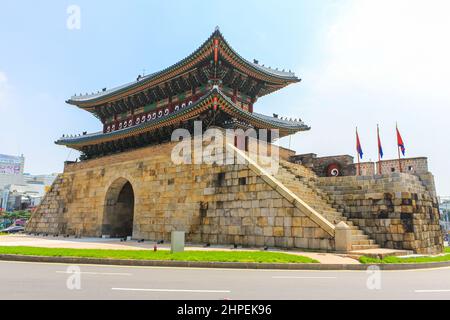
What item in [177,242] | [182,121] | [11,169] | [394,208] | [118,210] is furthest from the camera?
[11,169]

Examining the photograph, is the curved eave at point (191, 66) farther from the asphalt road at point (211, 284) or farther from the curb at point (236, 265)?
the asphalt road at point (211, 284)

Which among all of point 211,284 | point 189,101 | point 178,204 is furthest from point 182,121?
point 211,284

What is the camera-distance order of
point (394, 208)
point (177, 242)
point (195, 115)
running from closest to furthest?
point (177, 242) → point (394, 208) → point (195, 115)

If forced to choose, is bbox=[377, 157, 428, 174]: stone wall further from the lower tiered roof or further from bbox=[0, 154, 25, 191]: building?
bbox=[0, 154, 25, 191]: building

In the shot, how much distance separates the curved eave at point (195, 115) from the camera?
1814 centimetres

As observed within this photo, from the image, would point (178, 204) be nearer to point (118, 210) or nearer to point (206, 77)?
point (118, 210)

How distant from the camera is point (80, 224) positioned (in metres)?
24.4

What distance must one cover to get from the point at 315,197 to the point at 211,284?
10.6m

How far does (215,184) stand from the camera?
16.6m

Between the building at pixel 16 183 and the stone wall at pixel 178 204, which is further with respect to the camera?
the building at pixel 16 183

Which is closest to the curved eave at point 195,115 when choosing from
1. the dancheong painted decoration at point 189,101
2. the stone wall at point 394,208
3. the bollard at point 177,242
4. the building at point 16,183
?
the dancheong painted decoration at point 189,101
